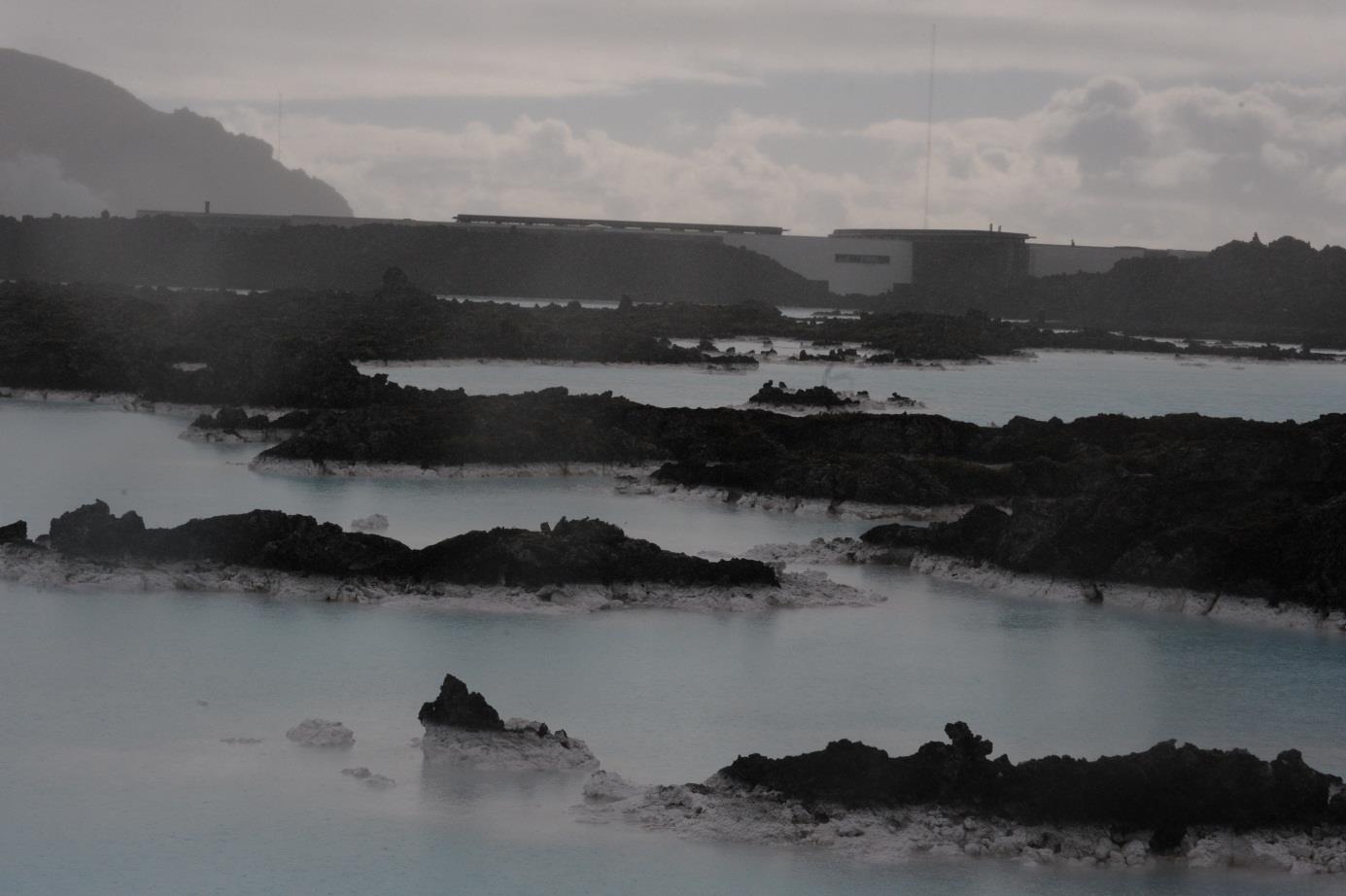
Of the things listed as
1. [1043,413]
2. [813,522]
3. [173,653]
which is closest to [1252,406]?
[1043,413]

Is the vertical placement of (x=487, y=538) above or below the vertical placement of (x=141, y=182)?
below

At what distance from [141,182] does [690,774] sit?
164218 millimetres

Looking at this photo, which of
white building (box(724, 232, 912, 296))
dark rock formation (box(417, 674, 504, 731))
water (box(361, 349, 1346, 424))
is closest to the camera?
dark rock formation (box(417, 674, 504, 731))

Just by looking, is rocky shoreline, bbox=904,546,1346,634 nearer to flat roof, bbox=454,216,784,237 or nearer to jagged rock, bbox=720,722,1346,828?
jagged rock, bbox=720,722,1346,828

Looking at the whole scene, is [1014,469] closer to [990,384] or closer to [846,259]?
[990,384]

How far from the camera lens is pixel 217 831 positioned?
288 inches

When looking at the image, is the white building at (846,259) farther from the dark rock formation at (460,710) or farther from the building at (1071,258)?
the dark rock formation at (460,710)

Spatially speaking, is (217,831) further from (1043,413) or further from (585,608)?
(1043,413)

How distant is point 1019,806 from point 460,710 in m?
2.79

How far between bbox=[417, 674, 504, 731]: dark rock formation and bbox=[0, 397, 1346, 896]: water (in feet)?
0.90

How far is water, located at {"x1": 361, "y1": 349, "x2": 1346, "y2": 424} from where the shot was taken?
29922mm

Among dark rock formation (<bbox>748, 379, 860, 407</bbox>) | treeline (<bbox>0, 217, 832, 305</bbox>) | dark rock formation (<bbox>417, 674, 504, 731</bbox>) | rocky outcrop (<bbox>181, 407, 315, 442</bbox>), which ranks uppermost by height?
treeline (<bbox>0, 217, 832, 305</bbox>)

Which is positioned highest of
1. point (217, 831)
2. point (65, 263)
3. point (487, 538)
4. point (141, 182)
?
point (141, 182)

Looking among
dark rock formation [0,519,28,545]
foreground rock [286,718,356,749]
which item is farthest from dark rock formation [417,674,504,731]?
dark rock formation [0,519,28,545]
